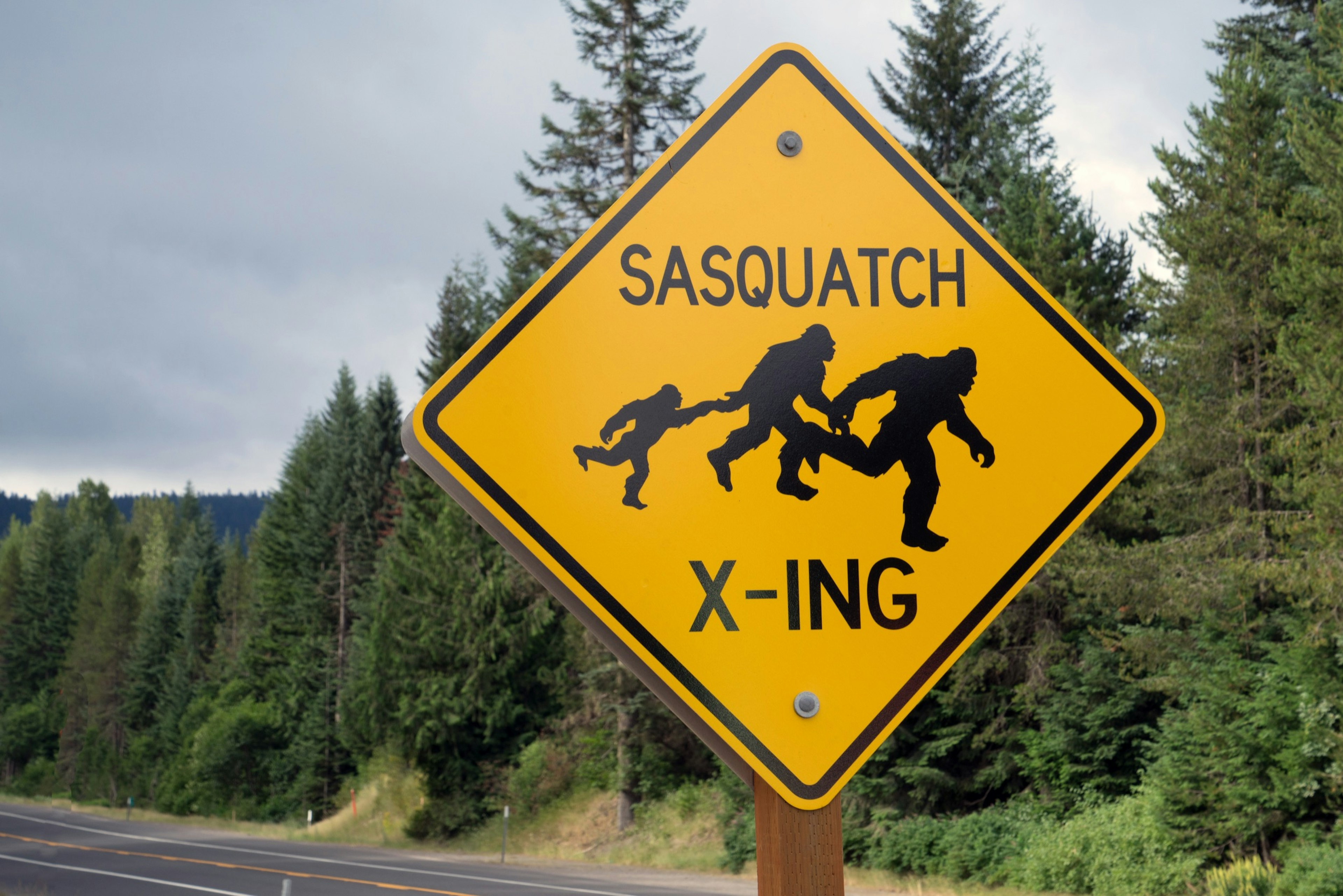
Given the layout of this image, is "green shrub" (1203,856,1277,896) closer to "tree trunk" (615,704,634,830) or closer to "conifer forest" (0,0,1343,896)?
"conifer forest" (0,0,1343,896)

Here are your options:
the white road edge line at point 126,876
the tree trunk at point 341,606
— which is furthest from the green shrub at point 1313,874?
the tree trunk at point 341,606

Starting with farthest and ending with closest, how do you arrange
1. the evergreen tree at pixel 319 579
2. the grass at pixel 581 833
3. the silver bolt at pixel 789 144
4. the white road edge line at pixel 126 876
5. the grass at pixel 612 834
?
the evergreen tree at pixel 319 579 → the grass at pixel 612 834 → the white road edge line at pixel 126 876 → the grass at pixel 581 833 → the silver bolt at pixel 789 144

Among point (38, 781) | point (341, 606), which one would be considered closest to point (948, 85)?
point (341, 606)

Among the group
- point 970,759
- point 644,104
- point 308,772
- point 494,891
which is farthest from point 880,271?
point 308,772

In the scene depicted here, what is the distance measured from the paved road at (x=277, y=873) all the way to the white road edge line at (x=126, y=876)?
1.9 inches

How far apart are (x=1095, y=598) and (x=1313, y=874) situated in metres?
5.25

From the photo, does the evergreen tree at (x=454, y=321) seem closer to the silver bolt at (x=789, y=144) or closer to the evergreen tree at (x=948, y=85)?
the evergreen tree at (x=948, y=85)

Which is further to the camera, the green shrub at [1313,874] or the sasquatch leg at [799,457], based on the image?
the green shrub at [1313,874]

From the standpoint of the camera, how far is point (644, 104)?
22.6 m

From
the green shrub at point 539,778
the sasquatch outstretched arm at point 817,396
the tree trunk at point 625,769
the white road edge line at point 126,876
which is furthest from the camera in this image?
the green shrub at point 539,778

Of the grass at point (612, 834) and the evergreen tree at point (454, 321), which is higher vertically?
the evergreen tree at point (454, 321)

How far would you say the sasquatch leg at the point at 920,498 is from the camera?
4.80ft

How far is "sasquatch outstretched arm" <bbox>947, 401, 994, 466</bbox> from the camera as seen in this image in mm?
1486

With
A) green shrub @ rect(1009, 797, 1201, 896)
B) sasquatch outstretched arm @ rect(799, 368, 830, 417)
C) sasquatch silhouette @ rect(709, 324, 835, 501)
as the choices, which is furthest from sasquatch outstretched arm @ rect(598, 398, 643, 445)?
green shrub @ rect(1009, 797, 1201, 896)
